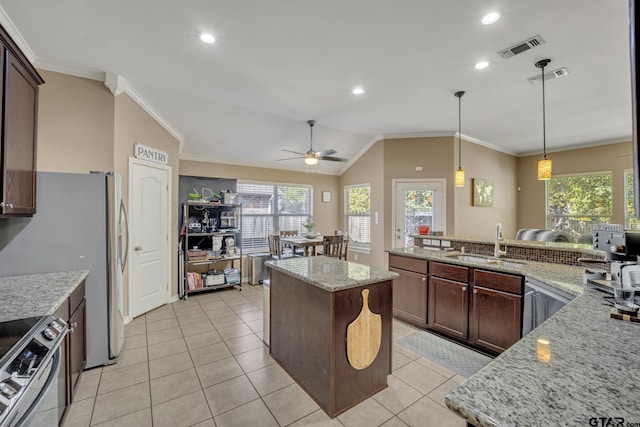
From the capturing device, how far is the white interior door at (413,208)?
5424 millimetres

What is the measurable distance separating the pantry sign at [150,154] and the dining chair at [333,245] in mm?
2801

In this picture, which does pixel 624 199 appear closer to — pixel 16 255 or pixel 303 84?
pixel 303 84

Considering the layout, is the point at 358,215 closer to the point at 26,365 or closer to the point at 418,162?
the point at 418,162

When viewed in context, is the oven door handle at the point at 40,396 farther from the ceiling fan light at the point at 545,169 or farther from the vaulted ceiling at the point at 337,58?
the ceiling fan light at the point at 545,169

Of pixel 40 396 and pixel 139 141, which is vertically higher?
pixel 139 141

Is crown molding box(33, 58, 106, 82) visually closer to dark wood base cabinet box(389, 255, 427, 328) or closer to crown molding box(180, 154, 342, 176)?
crown molding box(180, 154, 342, 176)

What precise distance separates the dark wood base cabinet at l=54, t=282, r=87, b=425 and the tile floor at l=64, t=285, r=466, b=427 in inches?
6.7

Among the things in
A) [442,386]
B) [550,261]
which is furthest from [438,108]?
[442,386]

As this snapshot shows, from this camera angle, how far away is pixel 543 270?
2.46 m

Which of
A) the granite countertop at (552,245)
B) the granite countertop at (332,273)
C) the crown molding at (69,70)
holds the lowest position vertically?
the granite countertop at (332,273)

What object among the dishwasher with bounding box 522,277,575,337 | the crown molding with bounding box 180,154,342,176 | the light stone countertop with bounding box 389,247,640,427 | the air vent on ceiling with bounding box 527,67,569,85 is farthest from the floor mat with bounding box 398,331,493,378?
the crown molding with bounding box 180,154,342,176

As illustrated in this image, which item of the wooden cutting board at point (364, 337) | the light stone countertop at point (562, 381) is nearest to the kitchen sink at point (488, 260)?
the wooden cutting board at point (364, 337)

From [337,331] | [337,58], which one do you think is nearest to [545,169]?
[337,58]

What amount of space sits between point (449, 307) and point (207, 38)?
354 cm
